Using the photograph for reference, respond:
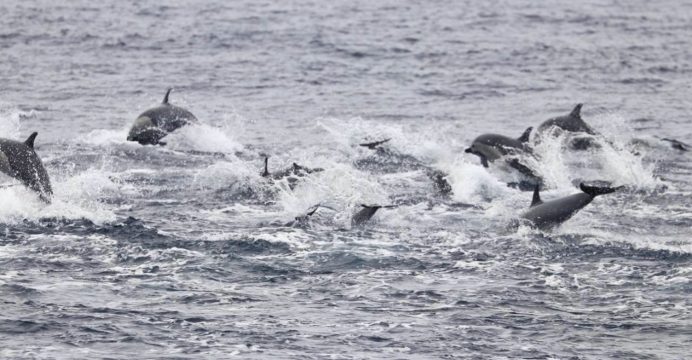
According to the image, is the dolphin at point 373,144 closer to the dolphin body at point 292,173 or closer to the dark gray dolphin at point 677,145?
the dolphin body at point 292,173

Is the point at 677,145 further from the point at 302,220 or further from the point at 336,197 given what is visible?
the point at 302,220

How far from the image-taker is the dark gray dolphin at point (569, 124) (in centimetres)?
3491

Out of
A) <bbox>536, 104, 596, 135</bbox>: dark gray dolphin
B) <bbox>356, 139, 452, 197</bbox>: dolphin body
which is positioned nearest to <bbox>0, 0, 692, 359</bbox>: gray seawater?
<bbox>356, 139, 452, 197</bbox>: dolphin body

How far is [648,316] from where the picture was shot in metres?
20.5

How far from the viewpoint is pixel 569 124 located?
3506cm

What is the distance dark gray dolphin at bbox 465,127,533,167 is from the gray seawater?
594mm

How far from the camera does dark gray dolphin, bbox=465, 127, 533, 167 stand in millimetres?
32406

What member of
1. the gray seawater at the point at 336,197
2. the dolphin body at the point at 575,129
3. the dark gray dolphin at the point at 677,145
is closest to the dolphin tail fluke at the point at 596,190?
the gray seawater at the point at 336,197

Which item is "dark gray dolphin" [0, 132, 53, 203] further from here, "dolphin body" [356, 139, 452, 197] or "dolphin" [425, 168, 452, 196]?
"dolphin" [425, 168, 452, 196]

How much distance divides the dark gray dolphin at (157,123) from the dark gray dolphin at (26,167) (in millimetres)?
7408

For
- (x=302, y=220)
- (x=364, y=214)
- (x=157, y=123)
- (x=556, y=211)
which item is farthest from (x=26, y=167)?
(x=556, y=211)

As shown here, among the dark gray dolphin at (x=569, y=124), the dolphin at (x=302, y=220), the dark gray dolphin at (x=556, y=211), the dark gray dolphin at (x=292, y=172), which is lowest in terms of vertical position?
the dolphin at (x=302, y=220)

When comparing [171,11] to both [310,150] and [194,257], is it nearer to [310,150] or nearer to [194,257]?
[310,150]

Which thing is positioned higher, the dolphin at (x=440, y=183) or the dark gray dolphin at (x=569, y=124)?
the dark gray dolphin at (x=569, y=124)
